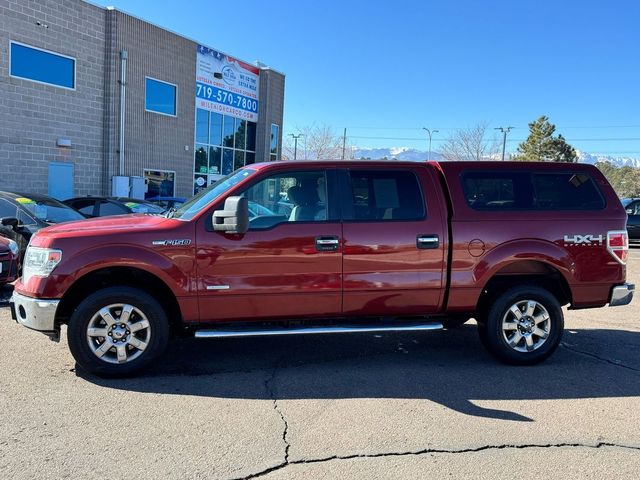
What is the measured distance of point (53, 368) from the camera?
4922 mm

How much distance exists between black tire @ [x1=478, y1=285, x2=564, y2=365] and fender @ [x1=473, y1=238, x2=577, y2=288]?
1.00 feet

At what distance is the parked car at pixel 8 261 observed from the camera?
7531 mm

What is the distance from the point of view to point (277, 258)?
15.8 feet

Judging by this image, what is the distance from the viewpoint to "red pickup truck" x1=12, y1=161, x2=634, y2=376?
4.63 meters

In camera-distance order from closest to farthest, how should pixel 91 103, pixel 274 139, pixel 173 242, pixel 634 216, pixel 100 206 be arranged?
pixel 173 242 → pixel 100 206 → pixel 91 103 → pixel 634 216 → pixel 274 139

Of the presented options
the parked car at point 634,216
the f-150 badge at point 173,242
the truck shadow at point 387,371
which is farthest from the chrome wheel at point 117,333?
the parked car at point 634,216

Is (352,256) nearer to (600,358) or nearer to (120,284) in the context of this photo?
(120,284)

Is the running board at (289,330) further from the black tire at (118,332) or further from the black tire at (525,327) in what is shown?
the black tire at (525,327)

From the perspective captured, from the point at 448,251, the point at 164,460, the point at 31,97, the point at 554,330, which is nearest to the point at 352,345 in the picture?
the point at 448,251

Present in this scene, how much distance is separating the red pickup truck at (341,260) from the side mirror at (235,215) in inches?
0.5

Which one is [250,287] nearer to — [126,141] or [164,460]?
[164,460]

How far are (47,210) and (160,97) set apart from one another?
12.8 m

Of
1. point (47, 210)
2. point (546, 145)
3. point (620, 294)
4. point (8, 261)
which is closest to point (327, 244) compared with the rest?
point (620, 294)

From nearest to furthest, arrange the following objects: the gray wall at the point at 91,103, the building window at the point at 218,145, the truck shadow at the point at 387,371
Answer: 1. the truck shadow at the point at 387,371
2. the gray wall at the point at 91,103
3. the building window at the point at 218,145
